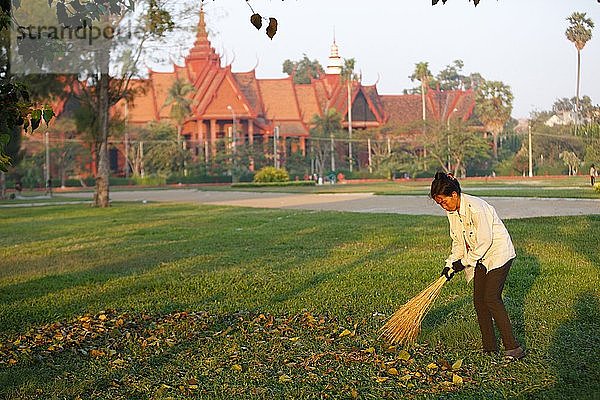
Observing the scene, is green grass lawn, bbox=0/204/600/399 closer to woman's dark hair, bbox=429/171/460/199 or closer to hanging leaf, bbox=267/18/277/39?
woman's dark hair, bbox=429/171/460/199

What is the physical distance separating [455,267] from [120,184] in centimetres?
5336

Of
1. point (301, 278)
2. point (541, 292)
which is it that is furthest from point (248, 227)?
point (541, 292)

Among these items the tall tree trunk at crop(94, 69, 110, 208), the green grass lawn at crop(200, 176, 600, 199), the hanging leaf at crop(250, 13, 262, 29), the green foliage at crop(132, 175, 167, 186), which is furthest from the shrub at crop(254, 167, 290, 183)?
the hanging leaf at crop(250, 13, 262, 29)

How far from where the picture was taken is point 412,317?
577 centimetres

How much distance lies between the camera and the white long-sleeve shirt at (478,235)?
208 inches

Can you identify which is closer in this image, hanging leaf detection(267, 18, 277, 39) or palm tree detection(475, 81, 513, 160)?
hanging leaf detection(267, 18, 277, 39)

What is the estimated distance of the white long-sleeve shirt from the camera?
528 centimetres

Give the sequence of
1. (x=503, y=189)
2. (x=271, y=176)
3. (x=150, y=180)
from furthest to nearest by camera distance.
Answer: (x=150, y=180) < (x=271, y=176) < (x=503, y=189)

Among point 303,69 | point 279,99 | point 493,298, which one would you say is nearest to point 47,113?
point 493,298

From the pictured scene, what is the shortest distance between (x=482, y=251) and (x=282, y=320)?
2.20 metres

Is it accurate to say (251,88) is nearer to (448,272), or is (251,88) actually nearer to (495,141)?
(495,141)

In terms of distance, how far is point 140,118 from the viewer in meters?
64.4

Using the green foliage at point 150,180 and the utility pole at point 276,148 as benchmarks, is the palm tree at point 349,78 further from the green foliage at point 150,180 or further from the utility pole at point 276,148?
the green foliage at point 150,180

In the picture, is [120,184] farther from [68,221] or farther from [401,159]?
[68,221]
